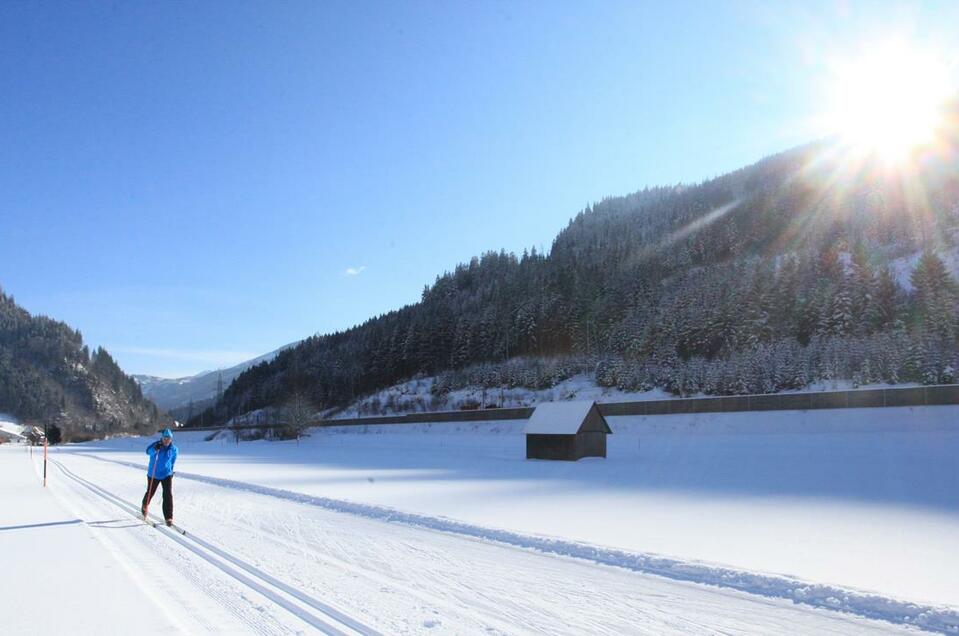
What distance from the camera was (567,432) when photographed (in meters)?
41.2

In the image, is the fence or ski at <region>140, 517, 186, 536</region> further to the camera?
the fence

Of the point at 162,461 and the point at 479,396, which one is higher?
the point at 479,396

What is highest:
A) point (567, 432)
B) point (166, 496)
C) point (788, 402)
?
point (788, 402)

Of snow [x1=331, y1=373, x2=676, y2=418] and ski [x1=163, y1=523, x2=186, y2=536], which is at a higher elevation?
snow [x1=331, y1=373, x2=676, y2=418]

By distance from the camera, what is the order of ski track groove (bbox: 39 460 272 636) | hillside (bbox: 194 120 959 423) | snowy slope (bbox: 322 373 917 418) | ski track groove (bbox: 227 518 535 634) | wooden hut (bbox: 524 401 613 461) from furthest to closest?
1. snowy slope (bbox: 322 373 917 418)
2. hillside (bbox: 194 120 959 423)
3. wooden hut (bbox: 524 401 613 461)
4. ski track groove (bbox: 227 518 535 634)
5. ski track groove (bbox: 39 460 272 636)

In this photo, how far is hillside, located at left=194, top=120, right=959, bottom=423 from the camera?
67438 mm

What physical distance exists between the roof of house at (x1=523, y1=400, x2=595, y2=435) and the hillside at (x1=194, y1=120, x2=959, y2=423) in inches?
1186

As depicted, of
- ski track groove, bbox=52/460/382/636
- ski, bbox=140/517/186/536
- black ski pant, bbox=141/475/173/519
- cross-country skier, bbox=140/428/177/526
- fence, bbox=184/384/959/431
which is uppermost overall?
fence, bbox=184/384/959/431

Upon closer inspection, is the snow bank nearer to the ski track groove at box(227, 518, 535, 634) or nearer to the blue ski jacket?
the ski track groove at box(227, 518, 535, 634)

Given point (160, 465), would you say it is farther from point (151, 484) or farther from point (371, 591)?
point (371, 591)

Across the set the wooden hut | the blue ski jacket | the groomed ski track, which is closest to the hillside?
the wooden hut

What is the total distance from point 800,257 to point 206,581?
98.8m

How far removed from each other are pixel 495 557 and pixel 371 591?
2.87 m

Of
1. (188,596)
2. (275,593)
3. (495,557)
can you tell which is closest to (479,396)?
(495,557)
